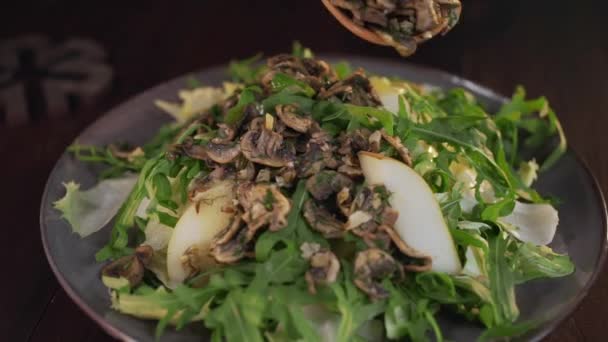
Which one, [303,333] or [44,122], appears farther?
[44,122]

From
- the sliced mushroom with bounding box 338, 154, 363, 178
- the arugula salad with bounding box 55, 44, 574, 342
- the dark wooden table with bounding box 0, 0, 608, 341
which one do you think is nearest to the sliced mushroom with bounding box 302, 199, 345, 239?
the arugula salad with bounding box 55, 44, 574, 342

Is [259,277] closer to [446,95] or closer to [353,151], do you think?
[353,151]

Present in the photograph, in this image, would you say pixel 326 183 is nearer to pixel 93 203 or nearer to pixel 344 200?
pixel 344 200

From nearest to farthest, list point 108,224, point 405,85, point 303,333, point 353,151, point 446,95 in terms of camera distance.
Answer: point 303,333, point 353,151, point 108,224, point 405,85, point 446,95

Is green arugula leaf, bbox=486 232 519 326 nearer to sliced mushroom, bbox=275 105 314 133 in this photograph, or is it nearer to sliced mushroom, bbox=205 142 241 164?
sliced mushroom, bbox=275 105 314 133

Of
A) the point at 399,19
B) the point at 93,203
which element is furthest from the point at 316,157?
the point at 93,203

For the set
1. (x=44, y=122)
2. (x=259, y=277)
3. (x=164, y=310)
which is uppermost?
(x=259, y=277)

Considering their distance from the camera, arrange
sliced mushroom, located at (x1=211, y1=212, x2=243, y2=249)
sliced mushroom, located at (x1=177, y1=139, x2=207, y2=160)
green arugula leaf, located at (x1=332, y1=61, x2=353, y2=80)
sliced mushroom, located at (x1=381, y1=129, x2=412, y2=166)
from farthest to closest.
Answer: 1. green arugula leaf, located at (x1=332, y1=61, x2=353, y2=80)
2. sliced mushroom, located at (x1=177, y1=139, x2=207, y2=160)
3. sliced mushroom, located at (x1=381, y1=129, x2=412, y2=166)
4. sliced mushroom, located at (x1=211, y1=212, x2=243, y2=249)

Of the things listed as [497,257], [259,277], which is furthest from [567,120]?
[259,277]
